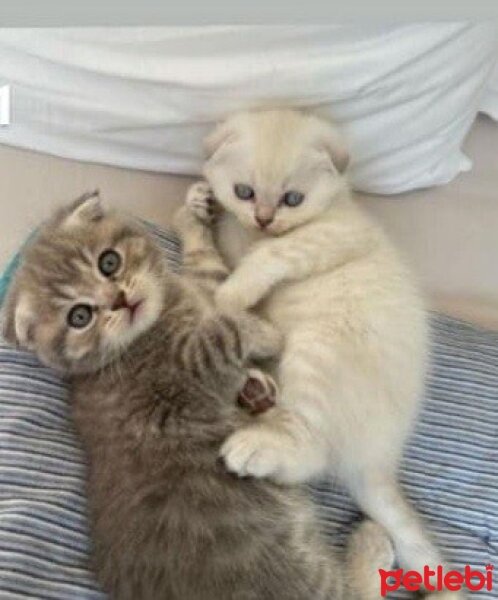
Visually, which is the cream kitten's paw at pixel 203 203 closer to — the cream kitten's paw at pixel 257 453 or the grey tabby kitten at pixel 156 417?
the grey tabby kitten at pixel 156 417

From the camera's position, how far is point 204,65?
4.33 feet

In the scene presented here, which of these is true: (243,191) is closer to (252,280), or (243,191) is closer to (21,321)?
(252,280)

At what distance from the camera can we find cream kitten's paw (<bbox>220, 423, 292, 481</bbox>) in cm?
108

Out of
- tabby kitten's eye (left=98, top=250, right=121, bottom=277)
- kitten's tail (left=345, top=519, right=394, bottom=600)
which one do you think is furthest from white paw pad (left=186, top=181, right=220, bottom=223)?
kitten's tail (left=345, top=519, right=394, bottom=600)

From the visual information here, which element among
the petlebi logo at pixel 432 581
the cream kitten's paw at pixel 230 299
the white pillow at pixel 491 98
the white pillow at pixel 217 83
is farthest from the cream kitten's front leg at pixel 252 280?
the white pillow at pixel 491 98

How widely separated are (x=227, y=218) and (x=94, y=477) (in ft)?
1.54

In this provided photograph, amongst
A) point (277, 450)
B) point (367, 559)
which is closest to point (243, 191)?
point (277, 450)

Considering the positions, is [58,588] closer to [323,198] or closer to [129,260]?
[129,260]

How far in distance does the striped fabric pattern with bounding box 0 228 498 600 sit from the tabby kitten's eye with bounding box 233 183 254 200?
134 millimetres

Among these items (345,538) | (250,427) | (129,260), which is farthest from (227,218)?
(345,538)

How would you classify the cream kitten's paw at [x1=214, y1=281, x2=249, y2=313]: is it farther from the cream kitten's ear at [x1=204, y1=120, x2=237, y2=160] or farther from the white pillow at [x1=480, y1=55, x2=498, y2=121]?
the white pillow at [x1=480, y1=55, x2=498, y2=121]

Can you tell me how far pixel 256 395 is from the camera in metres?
1.17

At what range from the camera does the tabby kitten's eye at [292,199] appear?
4.29 feet

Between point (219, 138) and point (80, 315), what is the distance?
37 cm
